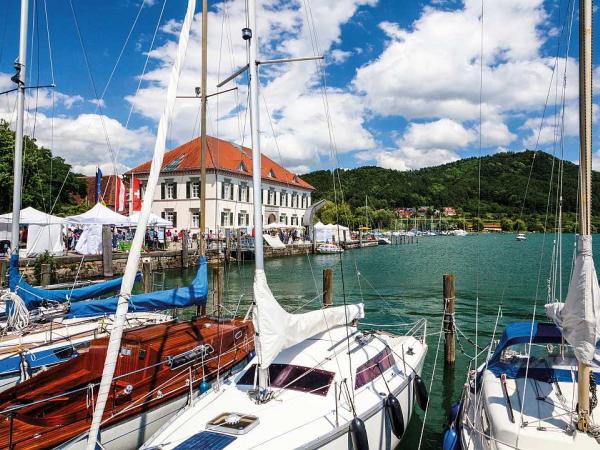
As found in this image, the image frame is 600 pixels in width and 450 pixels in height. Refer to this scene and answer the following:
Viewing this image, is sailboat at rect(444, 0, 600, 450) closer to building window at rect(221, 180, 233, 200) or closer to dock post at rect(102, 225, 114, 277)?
dock post at rect(102, 225, 114, 277)

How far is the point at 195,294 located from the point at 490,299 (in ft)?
62.0

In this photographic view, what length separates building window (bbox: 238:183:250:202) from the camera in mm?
62569

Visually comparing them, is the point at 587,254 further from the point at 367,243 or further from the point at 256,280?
the point at 367,243

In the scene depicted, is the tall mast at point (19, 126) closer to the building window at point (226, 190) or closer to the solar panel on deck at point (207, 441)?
the solar panel on deck at point (207, 441)

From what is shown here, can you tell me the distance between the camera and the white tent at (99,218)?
30969mm

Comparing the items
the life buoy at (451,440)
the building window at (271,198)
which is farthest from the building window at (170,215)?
the life buoy at (451,440)

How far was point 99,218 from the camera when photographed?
31.2 m

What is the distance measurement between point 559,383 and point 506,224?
168 meters

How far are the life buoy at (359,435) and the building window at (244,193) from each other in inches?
2208

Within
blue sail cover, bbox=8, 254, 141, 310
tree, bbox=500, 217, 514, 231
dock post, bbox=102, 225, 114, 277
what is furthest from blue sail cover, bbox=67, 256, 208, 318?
Answer: tree, bbox=500, 217, 514, 231

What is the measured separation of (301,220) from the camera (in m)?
76.8

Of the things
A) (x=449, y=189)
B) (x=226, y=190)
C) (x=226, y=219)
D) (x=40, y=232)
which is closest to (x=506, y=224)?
(x=449, y=189)

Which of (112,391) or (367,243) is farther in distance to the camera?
(367,243)

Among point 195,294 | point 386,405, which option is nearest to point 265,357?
point 386,405
